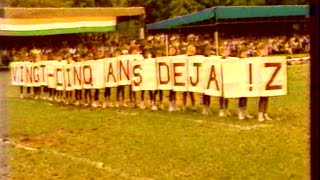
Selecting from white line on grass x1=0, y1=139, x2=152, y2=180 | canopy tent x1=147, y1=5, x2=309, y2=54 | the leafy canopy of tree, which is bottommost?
white line on grass x1=0, y1=139, x2=152, y2=180

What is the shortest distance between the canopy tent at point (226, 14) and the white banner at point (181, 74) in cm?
610

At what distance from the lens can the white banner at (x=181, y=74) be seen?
1041 centimetres

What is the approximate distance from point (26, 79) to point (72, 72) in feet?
12.4

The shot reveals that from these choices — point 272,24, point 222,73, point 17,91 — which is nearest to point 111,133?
point 222,73

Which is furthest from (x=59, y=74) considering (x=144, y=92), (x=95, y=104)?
(x=144, y=92)

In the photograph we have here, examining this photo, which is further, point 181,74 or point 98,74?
point 98,74

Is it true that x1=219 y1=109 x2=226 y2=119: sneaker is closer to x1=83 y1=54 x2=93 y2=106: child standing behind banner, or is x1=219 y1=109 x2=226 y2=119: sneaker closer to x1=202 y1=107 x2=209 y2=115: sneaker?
x1=202 y1=107 x2=209 y2=115: sneaker

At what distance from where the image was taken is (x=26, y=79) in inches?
715

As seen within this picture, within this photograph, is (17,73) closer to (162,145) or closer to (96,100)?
(96,100)

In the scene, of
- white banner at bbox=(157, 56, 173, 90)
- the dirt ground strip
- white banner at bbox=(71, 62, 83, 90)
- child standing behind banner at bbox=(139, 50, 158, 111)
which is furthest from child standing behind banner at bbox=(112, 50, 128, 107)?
the dirt ground strip

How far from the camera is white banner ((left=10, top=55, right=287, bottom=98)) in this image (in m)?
10.4

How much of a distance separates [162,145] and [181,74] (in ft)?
11.8

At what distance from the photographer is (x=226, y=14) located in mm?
22281

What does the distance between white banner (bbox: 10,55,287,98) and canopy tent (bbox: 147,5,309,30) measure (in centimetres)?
610
